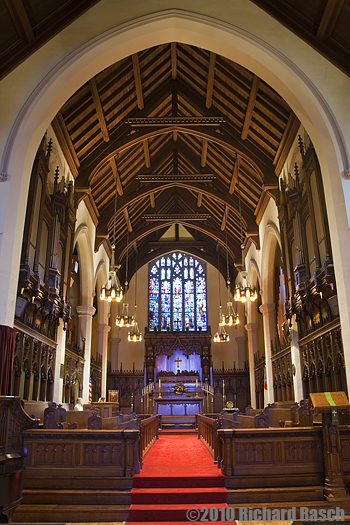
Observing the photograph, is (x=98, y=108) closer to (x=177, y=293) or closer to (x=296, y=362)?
(x=296, y=362)

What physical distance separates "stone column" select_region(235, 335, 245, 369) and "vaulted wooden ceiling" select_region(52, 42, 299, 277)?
643 centimetres

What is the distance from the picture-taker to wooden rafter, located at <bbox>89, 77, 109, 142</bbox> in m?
10.2

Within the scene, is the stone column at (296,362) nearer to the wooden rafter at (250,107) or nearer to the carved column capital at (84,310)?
the wooden rafter at (250,107)

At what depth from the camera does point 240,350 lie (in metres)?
21.7

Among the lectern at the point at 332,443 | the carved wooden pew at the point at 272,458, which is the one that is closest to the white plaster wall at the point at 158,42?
the lectern at the point at 332,443

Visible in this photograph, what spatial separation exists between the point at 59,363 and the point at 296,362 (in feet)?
19.3

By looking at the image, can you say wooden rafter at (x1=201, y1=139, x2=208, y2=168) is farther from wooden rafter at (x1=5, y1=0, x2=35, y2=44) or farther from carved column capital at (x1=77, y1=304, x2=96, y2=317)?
wooden rafter at (x1=5, y1=0, x2=35, y2=44)

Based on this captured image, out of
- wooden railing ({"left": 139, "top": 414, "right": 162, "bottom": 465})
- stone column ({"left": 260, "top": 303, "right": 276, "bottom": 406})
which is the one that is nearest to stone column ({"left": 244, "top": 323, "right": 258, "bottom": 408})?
stone column ({"left": 260, "top": 303, "right": 276, "bottom": 406})

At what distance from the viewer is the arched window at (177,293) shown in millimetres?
22422

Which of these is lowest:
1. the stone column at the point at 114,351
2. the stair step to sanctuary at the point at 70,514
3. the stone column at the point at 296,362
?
the stair step to sanctuary at the point at 70,514

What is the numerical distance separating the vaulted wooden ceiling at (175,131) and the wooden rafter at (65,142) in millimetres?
29

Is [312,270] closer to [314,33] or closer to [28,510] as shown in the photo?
[314,33]

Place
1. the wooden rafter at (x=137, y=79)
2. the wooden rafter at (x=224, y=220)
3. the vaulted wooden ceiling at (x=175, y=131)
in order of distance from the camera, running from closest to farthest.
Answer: the wooden rafter at (x=137, y=79) < the vaulted wooden ceiling at (x=175, y=131) < the wooden rafter at (x=224, y=220)

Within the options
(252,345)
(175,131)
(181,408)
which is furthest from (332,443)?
(181,408)
